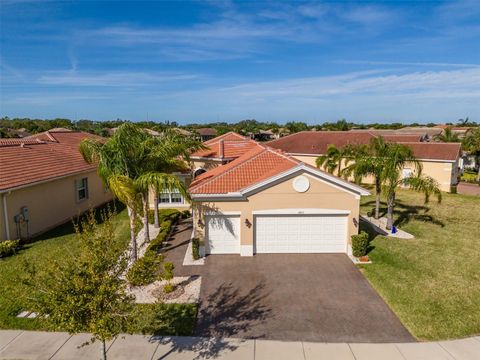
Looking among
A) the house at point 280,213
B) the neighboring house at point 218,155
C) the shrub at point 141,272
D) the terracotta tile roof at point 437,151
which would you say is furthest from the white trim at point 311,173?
the terracotta tile roof at point 437,151

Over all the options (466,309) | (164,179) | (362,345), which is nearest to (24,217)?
(164,179)

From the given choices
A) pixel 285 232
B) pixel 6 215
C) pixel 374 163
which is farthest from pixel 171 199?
pixel 374 163

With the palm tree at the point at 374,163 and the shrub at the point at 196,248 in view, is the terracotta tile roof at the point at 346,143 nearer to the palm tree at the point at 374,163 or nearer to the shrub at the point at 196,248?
the palm tree at the point at 374,163

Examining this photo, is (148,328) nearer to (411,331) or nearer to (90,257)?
(90,257)

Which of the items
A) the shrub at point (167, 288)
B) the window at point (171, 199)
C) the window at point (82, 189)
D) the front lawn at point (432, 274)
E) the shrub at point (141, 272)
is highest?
the shrub at point (141, 272)

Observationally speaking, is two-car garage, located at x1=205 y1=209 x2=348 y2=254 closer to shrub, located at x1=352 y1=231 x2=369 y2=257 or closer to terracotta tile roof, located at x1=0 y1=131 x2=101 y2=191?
shrub, located at x1=352 y1=231 x2=369 y2=257

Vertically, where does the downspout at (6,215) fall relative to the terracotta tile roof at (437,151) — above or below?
below
